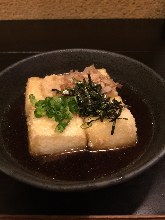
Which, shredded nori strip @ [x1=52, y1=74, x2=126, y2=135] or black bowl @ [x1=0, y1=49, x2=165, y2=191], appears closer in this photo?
black bowl @ [x1=0, y1=49, x2=165, y2=191]

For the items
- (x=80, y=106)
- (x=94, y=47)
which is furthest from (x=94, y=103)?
(x=94, y=47)

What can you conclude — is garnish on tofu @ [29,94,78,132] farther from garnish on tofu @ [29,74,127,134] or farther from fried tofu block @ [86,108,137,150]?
fried tofu block @ [86,108,137,150]

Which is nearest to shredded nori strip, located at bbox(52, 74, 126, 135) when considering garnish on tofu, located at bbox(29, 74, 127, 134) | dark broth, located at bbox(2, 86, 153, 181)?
garnish on tofu, located at bbox(29, 74, 127, 134)

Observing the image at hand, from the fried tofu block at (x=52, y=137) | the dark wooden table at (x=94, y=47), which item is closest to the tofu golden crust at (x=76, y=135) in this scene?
the fried tofu block at (x=52, y=137)

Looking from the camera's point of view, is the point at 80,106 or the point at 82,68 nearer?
the point at 80,106

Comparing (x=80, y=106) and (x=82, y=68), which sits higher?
(x=82, y=68)

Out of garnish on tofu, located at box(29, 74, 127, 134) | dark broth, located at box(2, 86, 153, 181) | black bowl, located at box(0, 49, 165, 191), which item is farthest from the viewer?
garnish on tofu, located at box(29, 74, 127, 134)

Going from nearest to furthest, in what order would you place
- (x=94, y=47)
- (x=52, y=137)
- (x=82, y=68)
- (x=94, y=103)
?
(x=52, y=137), (x=94, y=103), (x=82, y=68), (x=94, y=47)

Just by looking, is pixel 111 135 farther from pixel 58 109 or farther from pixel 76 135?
pixel 58 109
